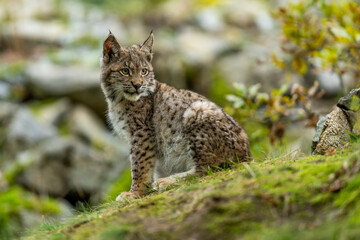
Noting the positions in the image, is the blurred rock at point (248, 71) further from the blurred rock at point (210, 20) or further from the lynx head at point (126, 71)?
the lynx head at point (126, 71)

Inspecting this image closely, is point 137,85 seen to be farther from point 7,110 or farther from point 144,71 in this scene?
point 7,110

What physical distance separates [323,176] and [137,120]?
319 centimetres

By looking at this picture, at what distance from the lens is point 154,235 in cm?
344

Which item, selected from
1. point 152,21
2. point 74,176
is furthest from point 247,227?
point 152,21

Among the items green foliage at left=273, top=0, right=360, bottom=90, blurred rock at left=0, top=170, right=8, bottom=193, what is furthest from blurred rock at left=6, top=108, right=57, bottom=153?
green foliage at left=273, top=0, right=360, bottom=90

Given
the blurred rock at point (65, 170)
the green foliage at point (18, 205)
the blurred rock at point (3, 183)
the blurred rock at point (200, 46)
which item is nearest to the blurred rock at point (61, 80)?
the blurred rock at point (65, 170)

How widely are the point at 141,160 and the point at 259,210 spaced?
2.90 m

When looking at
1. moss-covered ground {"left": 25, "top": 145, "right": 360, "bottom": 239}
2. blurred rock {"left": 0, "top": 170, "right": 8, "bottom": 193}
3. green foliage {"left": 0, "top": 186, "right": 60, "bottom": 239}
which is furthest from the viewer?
blurred rock {"left": 0, "top": 170, "right": 8, "bottom": 193}

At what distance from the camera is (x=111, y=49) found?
21.6 ft

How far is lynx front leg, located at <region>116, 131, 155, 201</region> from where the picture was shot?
19.9 ft

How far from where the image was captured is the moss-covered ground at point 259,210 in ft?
10.2

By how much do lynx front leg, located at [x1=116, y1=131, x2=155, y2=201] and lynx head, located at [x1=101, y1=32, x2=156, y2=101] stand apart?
0.59 meters

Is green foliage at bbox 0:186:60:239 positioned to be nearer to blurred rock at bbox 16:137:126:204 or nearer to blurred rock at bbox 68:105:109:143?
blurred rock at bbox 16:137:126:204

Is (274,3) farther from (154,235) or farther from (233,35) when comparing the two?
(154,235)
